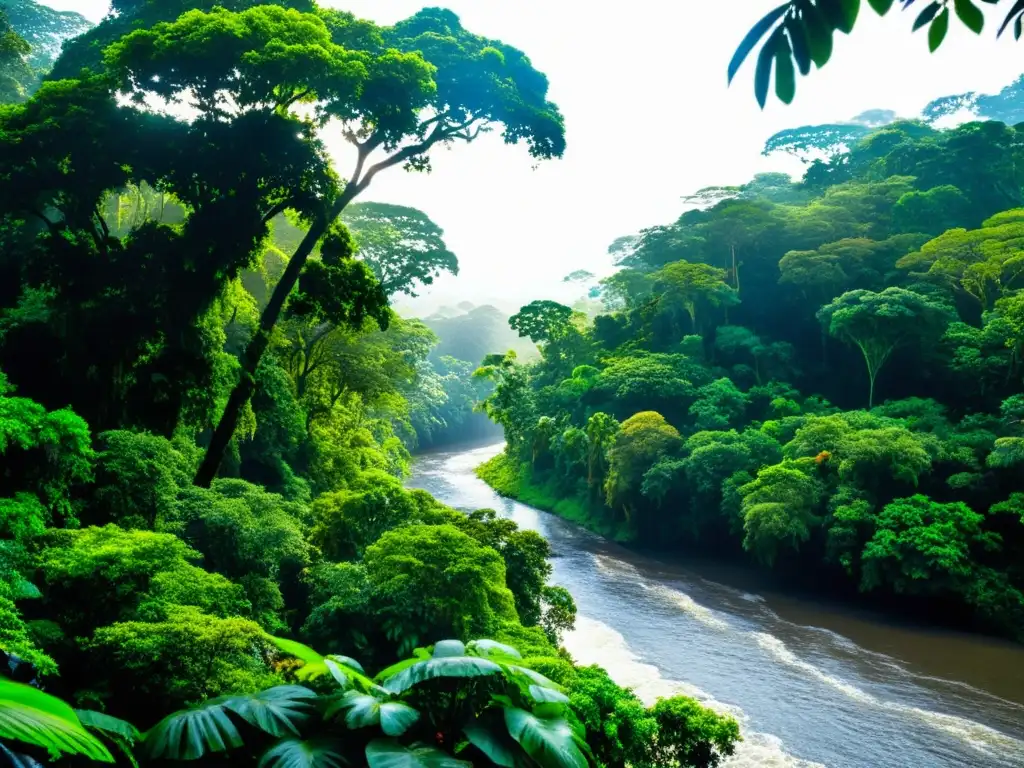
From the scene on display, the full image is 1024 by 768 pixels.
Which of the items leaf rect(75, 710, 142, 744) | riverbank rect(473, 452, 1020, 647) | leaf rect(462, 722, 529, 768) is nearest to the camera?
leaf rect(75, 710, 142, 744)

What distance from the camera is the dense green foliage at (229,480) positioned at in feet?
12.1

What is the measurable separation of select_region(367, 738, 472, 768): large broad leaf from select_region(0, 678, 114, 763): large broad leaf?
51.4 inches

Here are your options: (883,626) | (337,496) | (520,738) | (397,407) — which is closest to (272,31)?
(337,496)

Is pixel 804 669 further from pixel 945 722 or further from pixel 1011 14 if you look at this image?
pixel 1011 14

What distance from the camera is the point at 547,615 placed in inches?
435

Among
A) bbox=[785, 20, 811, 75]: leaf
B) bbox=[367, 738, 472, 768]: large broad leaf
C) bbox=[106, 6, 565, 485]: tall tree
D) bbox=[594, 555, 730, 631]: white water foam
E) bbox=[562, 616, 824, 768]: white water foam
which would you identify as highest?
bbox=[106, 6, 565, 485]: tall tree

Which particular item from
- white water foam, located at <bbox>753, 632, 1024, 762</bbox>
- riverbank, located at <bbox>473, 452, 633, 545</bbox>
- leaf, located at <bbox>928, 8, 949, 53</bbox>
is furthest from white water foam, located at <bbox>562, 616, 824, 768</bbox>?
riverbank, located at <bbox>473, 452, 633, 545</bbox>

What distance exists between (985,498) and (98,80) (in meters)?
20.0

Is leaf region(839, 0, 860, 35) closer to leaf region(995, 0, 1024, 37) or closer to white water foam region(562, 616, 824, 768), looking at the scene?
leaf region(995, 0, 1024, 37)

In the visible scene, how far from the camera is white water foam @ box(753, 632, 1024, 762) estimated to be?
9.14m

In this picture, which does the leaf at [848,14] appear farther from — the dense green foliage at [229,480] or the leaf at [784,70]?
the dense green foliage at [229,480]

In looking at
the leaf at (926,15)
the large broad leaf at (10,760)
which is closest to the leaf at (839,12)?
the leaf at (926,15)

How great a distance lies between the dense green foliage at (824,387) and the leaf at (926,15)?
1502cm

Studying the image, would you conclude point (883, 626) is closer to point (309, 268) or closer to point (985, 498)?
point (985, 498)
